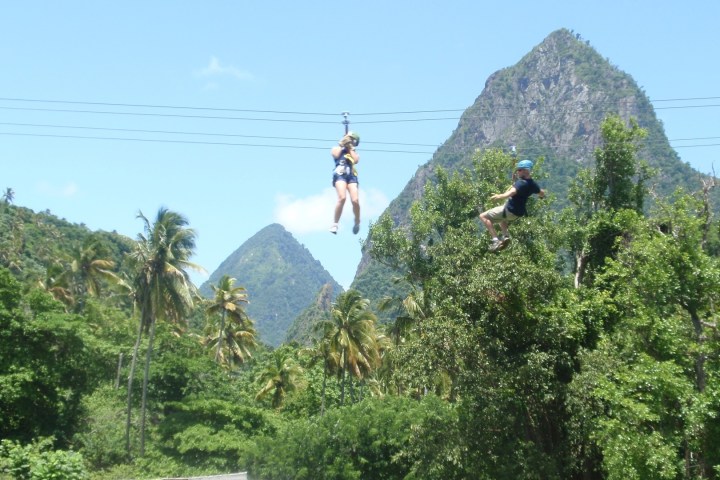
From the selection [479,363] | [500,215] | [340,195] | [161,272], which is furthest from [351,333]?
[340,195]

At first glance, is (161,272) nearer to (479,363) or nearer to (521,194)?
(479,363)

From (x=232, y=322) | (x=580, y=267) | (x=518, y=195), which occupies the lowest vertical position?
(x=518, y=195)

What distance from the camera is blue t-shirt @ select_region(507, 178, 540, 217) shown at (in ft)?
38.3

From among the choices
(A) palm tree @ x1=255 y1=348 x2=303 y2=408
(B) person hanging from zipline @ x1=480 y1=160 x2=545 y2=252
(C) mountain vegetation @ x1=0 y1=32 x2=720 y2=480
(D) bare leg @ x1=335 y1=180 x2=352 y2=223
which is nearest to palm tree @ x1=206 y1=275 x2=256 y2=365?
(A) palm tree @ x1=255 y1=348 x2=303 y2=408

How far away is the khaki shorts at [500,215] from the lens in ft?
39.8

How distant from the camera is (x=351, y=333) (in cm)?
4225

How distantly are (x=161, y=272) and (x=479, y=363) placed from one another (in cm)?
2048

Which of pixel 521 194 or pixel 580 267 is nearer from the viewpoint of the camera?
pixel 521 194

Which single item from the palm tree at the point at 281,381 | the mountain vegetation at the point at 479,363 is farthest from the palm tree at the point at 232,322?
the mountain vegetation at the point at 479,363

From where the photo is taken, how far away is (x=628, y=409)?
18.0 meters

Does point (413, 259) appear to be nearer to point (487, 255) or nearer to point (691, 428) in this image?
point (487, 255)

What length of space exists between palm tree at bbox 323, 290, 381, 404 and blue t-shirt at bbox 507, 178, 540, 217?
30.3 metres

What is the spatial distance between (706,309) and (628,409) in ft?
11.9

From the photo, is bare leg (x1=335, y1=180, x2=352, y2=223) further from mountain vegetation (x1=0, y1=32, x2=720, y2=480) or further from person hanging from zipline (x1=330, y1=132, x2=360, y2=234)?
mountain vegetation (x1=0, y1=32, x2=720, y2=480)
